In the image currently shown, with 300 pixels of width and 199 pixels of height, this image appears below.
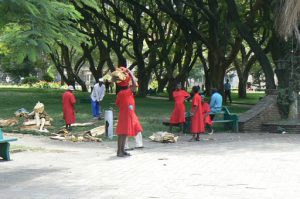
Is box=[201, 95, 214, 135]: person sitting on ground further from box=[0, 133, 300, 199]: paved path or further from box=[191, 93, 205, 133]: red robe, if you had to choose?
box=[0, 133, 300, 199]: paved path

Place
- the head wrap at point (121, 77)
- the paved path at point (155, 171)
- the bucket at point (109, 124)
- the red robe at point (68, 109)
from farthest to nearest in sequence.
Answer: the red robe at point (68, 109)
the bucket at point (109, 124)
the head wrap at point (121, 77)
the paved path at point (155, 171)

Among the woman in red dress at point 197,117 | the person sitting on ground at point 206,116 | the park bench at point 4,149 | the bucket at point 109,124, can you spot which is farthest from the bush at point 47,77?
the park bench at point 4,149

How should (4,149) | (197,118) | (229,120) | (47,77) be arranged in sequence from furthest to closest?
(47,77) → (229,120) → (197,118) → (4,149)

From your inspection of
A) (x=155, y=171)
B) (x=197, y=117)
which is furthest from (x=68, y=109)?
(x=155, y=171)

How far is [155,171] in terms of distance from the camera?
10305 mm

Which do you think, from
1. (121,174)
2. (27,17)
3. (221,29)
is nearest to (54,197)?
(121,174)

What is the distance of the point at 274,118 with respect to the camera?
19766 mm

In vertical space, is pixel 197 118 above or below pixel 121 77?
below

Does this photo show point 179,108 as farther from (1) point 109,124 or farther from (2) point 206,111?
(1) point 109,124

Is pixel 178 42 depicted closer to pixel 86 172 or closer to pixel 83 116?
pixel 83 116

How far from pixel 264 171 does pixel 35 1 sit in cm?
504

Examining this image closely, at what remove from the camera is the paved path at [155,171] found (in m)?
8.30

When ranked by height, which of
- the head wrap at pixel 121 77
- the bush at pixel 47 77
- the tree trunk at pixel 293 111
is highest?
the bush at pixel 47 77

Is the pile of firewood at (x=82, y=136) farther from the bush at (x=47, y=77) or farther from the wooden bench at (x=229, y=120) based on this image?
the bush at (x=47, y=77)
